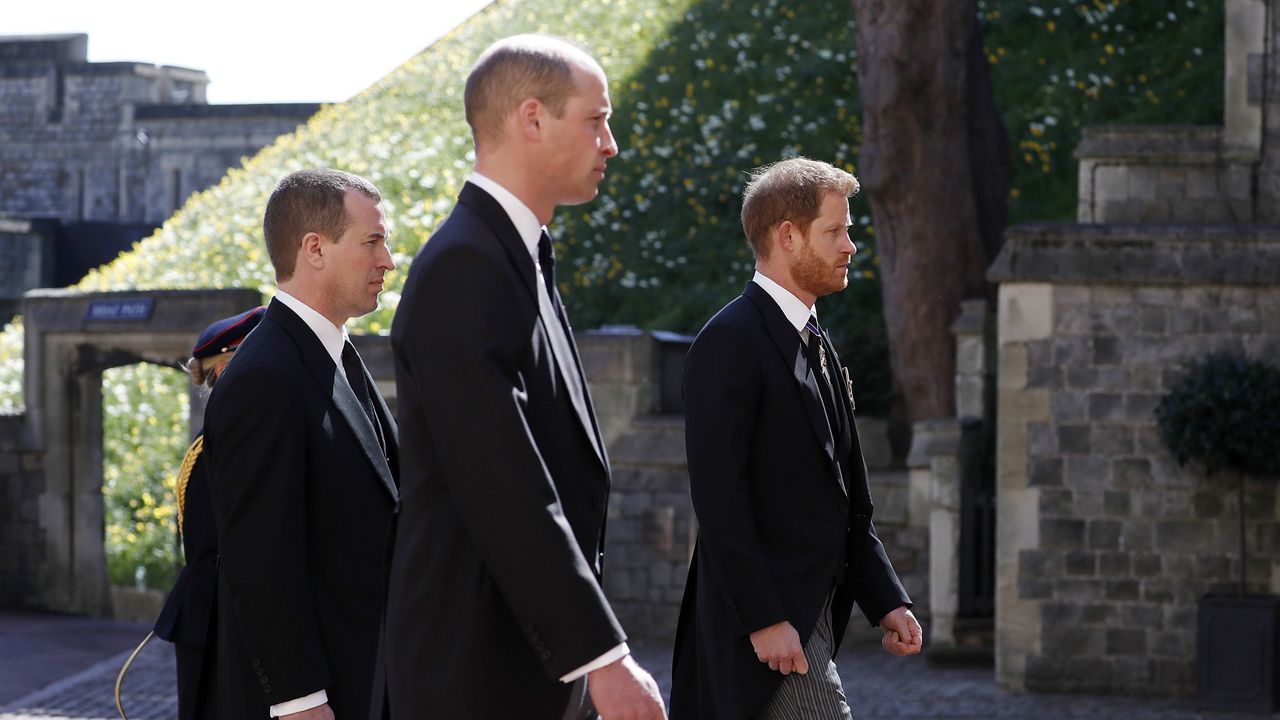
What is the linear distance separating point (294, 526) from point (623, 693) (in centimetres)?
120

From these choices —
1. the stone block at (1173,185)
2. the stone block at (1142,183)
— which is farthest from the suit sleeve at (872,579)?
the stone block at (1142,183)

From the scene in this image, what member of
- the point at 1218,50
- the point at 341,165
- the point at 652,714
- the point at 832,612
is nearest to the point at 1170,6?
the point at 1218,50

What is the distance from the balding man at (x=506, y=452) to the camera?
289 centimetres

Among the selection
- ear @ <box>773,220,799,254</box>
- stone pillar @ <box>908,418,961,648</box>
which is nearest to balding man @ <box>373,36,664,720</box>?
ear @ <box>773,220,799,254</box>

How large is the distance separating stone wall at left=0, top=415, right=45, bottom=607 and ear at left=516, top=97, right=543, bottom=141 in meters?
12.8

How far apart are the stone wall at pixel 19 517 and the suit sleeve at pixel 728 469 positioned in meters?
11.6

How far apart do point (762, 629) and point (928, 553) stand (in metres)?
8.43

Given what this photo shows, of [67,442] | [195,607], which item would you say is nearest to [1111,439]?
[195,607]

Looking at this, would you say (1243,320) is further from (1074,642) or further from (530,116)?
(530,116)

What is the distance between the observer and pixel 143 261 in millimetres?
21969

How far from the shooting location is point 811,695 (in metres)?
4.21

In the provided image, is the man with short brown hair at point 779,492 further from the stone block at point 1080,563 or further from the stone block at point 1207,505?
the stone block at point 1207,505

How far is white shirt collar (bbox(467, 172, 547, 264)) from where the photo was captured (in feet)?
10.2

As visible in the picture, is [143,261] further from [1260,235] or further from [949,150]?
[1260,235]
